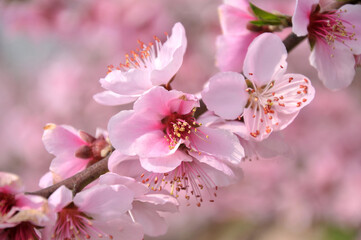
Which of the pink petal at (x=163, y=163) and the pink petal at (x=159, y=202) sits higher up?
the pink petal at (x=163, y=163)

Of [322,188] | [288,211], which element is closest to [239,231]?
[288,211]

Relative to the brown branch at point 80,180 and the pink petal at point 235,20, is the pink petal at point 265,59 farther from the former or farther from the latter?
the brown branch at point 80,180

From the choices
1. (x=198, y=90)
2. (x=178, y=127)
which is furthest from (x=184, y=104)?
(x=198, y=90)

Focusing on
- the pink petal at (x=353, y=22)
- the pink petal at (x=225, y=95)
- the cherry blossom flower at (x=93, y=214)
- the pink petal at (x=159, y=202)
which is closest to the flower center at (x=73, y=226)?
the cherry blossom flower at (x=93, y=214)

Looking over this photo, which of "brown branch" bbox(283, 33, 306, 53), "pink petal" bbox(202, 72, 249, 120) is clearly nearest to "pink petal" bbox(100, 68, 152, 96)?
"pink petal" bbox(202, 72, 249, 120)

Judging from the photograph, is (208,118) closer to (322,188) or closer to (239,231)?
Answer: (322,188)

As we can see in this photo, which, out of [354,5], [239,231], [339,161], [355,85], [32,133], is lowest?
[239,231]

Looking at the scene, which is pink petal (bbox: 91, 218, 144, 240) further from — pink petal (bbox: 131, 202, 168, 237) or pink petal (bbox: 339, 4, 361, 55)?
pink petal (bbox: 339, 4, 361, 55)
